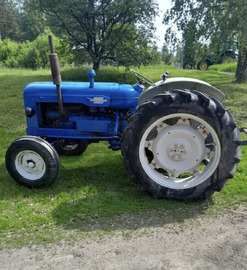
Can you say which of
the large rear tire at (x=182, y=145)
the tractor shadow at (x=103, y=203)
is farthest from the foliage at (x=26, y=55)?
the large rear tire at (x=182, y=145)

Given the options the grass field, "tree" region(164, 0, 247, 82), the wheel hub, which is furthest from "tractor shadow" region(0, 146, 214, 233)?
"tree" region(164, 0, 247, 82)

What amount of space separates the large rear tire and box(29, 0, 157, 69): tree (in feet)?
29.7

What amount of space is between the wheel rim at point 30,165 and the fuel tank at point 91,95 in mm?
755

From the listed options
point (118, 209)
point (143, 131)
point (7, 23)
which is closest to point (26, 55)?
point (143, 131)

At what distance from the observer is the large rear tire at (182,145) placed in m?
2.89

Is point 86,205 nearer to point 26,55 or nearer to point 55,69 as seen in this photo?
point 55,69

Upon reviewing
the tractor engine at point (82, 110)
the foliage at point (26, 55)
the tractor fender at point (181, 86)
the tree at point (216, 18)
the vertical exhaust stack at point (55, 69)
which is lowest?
the foliage at point (26, 55)

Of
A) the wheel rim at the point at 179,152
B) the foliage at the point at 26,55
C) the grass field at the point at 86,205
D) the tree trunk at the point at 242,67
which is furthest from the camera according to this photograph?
the foliage at the point at 26,55

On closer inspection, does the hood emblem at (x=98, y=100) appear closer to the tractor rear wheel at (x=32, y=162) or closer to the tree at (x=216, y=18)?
the tractor rear wheel at (x=32, y=162)

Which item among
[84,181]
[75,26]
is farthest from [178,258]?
[75,26]

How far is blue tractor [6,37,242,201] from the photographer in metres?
2.92

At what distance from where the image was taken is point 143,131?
301 cm

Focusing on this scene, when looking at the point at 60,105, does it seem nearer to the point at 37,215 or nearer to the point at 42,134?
the point at 42,134

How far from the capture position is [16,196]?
3.24 m
